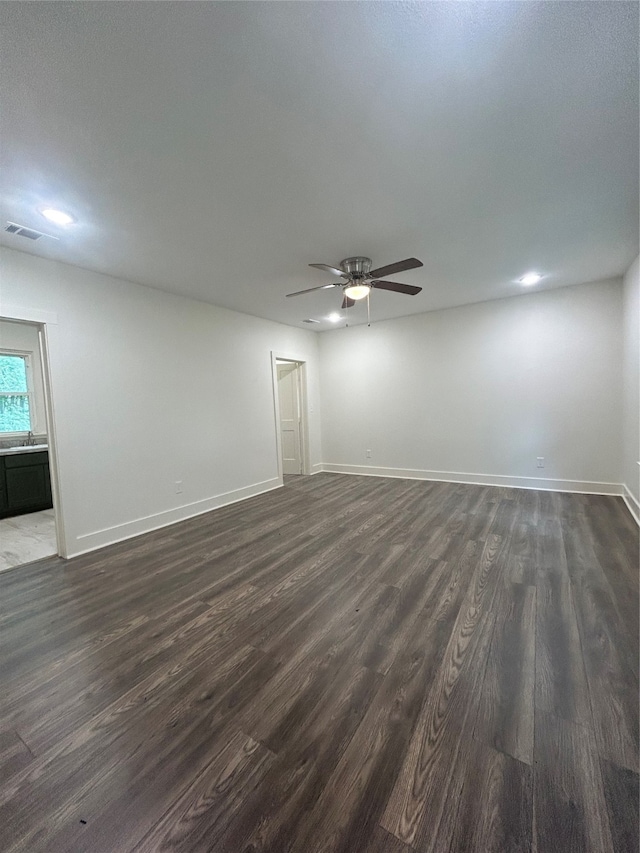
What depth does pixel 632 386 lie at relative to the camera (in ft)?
12.1

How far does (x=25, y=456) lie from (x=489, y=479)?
259 inches

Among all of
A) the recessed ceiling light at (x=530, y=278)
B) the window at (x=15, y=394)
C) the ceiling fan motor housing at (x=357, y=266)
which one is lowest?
the window at (x=15, y=394)

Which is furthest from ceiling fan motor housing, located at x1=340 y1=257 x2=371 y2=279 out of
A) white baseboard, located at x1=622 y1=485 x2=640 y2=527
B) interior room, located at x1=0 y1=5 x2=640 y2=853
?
white baseboard, located at x1=622 y1=485 x2=640 y2=527

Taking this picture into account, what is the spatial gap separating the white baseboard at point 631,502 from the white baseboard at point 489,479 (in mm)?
228

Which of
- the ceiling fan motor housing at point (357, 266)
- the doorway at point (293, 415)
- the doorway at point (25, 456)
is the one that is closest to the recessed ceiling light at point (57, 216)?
the doorway at point (25, 456)

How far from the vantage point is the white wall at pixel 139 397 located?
3148 mm

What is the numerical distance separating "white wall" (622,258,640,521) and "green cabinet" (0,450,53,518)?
7185 millimetres

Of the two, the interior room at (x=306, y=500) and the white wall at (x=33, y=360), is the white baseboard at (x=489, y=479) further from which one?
the white wall at (x=33, y=360)

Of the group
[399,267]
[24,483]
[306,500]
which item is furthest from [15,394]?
[399,267]

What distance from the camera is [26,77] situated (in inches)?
55.1

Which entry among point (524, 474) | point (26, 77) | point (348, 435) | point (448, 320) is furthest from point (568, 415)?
point (26, 77)

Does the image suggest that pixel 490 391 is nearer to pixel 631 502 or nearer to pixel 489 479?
pixel 489 479

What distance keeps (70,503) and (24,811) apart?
99.7 inches

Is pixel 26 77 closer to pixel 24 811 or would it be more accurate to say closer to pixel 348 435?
pixel 24 811
